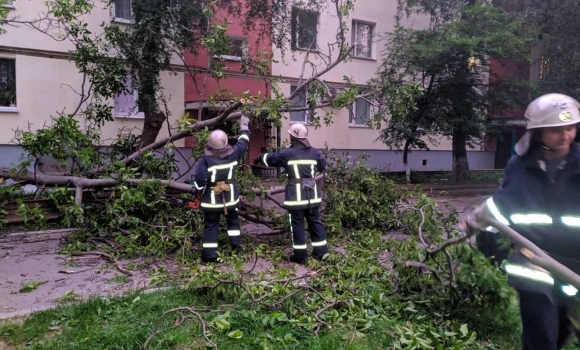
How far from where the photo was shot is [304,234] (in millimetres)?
5898

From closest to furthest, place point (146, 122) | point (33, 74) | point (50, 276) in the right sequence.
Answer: point (50, 276)
point (146, 122)
point (33, 74)

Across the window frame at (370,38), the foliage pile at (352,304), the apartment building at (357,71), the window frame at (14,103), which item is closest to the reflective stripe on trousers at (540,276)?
the foliage pile at (352,304)

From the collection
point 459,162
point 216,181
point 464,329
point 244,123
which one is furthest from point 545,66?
point 464,329

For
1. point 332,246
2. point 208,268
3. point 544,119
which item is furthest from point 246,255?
point 544,119

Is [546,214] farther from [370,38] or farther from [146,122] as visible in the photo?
[370,38]

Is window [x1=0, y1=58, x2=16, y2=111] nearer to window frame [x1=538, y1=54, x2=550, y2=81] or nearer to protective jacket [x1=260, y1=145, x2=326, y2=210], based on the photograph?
protective jacket [x1=260, y1=145, x2=326, y2=210]

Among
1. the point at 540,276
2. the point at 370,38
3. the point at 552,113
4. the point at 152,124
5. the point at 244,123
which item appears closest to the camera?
the point at 540,276

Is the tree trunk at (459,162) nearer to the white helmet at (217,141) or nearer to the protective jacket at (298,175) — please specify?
the protective jacket at (298,175)

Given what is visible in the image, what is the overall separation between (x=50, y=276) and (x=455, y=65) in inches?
473

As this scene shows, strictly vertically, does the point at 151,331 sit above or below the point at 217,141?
below

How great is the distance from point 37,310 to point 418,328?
3.13m

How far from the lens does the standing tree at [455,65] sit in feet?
42.5

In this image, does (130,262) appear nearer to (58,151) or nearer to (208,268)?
(208,268)

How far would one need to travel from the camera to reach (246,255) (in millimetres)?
6086
